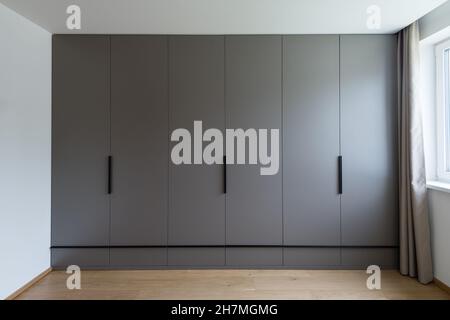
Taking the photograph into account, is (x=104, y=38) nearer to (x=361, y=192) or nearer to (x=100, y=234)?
(x=100, y=234)

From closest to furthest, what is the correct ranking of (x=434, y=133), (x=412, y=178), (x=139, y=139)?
1. (x=412, y=178)
2. (x=434, y=133)
3. (x=139, y=139)

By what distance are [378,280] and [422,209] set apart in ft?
2.49

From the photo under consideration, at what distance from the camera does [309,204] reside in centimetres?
301

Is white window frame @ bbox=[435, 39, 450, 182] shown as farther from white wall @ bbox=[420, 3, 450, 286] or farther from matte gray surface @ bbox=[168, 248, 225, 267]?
matte gray surface @ bbox=[168, 248, 225, 267]

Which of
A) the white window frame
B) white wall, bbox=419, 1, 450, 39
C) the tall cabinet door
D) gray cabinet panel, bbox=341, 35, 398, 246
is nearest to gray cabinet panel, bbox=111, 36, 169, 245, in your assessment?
the tall cabinet door

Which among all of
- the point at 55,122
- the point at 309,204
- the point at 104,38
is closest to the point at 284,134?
the point at 309,204

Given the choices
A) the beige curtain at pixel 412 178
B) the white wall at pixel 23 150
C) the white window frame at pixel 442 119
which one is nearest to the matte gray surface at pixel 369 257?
the beige curtain at pixel 412 178

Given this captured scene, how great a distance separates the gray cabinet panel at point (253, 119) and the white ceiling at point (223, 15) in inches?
7.7

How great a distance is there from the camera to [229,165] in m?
3.01

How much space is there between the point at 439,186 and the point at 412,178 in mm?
217

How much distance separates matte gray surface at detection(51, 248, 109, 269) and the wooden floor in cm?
8

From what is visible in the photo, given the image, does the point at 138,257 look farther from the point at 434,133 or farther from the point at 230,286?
the point at 434,133

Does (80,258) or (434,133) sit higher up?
(434,133)

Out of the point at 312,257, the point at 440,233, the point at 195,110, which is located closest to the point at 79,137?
the point at 195,110
